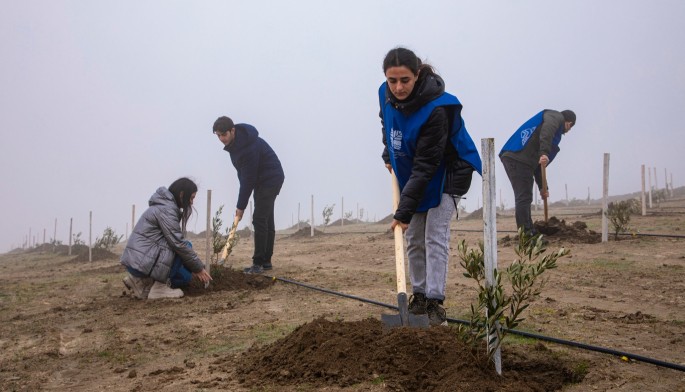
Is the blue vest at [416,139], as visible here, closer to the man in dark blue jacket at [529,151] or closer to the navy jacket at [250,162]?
the navy jacket at [250,162]

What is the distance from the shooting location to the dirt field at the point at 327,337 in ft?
8.98

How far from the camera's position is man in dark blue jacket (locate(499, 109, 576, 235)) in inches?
303

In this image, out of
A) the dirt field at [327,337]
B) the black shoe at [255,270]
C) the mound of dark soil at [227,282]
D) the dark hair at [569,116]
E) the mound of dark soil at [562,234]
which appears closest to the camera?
the dirt field at [327,337]

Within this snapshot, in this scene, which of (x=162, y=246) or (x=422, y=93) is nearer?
(x=422, y=93)

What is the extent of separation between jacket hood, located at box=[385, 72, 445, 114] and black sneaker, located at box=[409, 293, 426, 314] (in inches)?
51.9

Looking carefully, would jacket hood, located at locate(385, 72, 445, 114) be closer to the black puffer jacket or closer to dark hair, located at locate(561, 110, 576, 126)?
the black puffer jacket

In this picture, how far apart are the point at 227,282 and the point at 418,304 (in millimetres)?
3396

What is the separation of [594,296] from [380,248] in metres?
5.76

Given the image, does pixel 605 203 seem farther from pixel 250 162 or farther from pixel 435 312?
pixel 435 312

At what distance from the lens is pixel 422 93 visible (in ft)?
11.2

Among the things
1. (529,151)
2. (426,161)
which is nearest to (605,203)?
(529,151)

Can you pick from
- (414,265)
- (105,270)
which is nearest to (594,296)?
(414,265)

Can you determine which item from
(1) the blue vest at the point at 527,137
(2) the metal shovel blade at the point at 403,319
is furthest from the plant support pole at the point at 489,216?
(1) the blue vest at the point at 527,137

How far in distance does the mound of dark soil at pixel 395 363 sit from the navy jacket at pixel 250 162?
13.9 feet
